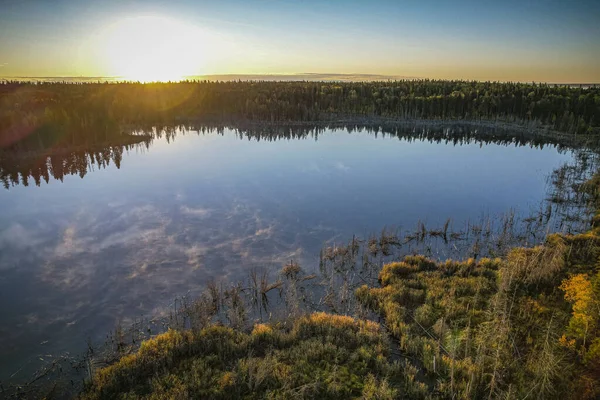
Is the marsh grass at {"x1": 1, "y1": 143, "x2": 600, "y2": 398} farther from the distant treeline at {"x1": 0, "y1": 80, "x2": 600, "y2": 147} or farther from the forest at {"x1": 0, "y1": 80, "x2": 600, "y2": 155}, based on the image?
the distant treeline at {"x1": 0, "y1": 80, "x2": 600, "y2": 147}

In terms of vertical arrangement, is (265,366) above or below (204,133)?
below

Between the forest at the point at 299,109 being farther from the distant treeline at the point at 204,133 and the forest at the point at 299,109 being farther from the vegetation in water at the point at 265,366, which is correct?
the vegetation in water at the point at 265,366

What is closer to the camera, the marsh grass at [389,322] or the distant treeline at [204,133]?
the marsh grass at [389,322]

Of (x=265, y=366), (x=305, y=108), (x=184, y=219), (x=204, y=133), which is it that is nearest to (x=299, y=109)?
(x=305, y=108)

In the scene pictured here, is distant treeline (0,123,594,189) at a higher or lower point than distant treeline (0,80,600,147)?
lower

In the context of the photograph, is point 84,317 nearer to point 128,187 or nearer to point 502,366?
point 502,366

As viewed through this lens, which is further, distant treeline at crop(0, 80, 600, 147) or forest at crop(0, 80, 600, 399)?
distant treeline at crop(0, 80, 600, 147)

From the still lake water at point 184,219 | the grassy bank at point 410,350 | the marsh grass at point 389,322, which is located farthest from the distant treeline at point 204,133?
the grassy bank at point 410,350

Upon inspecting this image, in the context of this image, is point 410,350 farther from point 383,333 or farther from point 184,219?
point 184,219

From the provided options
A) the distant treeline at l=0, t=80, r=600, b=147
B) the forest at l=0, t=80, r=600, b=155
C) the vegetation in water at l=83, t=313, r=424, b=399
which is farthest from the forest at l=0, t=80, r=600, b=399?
the distant treeline at l=0, t=80, r=600, b=147
